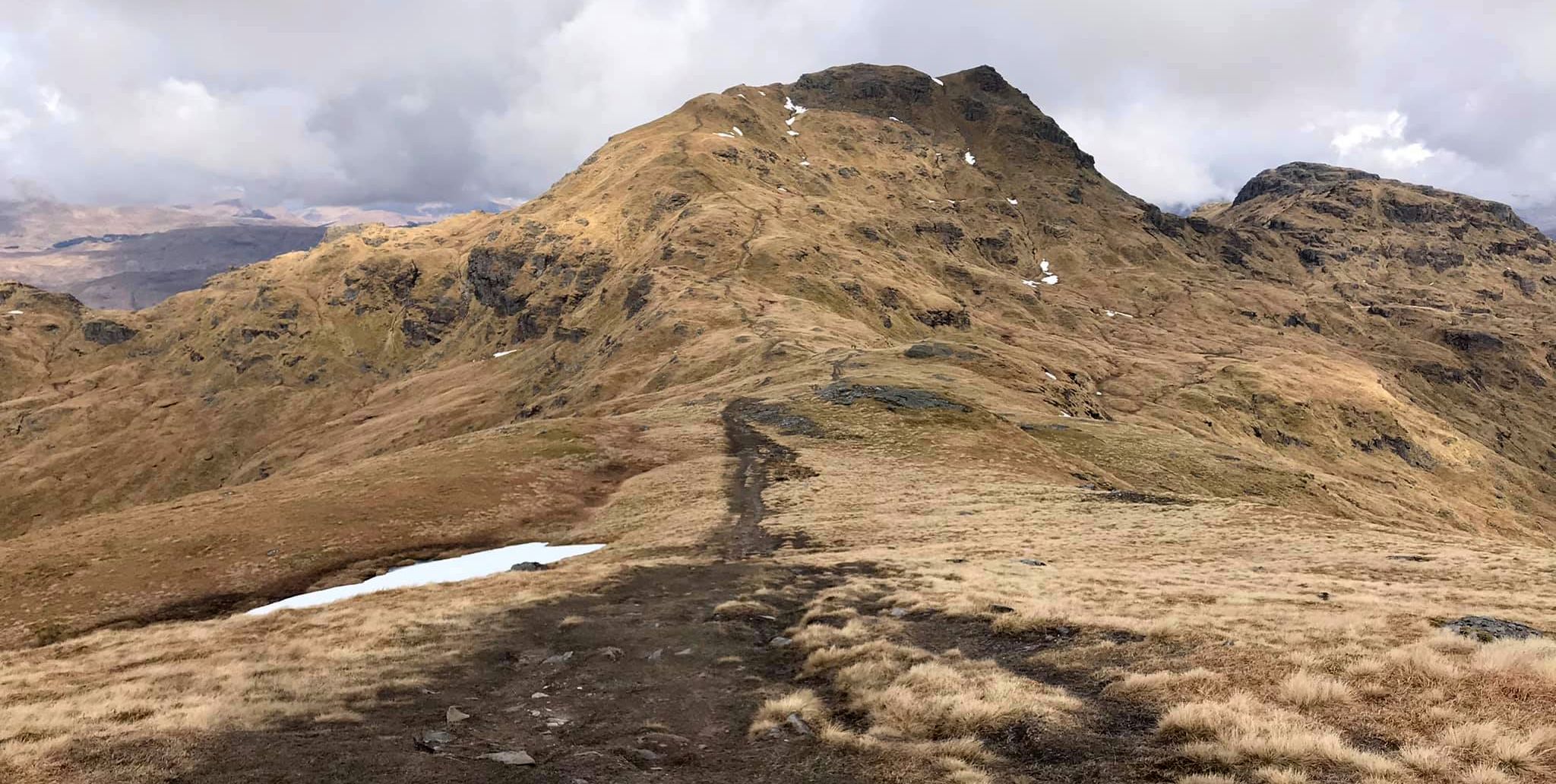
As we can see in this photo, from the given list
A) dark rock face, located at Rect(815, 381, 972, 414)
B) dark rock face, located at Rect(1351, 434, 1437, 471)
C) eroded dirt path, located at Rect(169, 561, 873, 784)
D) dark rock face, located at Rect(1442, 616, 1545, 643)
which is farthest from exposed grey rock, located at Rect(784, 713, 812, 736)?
dark rock face, located at Rect(1351, 434, 1437, 471)

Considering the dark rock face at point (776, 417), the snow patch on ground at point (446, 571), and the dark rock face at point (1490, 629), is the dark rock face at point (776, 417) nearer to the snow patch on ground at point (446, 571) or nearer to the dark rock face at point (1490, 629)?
the snow patch on ground at point (446, 571)

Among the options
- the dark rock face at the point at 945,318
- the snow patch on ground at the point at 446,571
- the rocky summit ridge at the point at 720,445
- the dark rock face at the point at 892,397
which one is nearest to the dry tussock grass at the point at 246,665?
the snow patch on ground at the point at 446,571

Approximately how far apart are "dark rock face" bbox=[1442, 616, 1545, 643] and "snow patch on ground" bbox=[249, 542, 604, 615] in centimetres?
3102

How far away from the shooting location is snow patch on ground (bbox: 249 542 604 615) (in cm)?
2968

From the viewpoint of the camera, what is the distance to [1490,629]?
48.5ft

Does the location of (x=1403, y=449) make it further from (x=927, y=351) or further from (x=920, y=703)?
(x=920, y=703)

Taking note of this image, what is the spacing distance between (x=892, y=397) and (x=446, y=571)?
149 feet

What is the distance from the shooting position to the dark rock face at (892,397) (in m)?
67.6

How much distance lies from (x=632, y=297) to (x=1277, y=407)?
141346mm

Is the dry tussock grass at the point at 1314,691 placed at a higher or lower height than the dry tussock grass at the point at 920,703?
higher

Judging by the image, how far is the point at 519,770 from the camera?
11344 millimetres

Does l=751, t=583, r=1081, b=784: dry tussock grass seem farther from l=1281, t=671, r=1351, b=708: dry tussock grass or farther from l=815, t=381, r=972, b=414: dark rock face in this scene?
l=815, t=381, r=972, b=414: dark rock face

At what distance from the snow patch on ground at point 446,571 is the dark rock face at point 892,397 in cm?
3751

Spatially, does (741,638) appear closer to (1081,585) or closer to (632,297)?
(1081,585)
